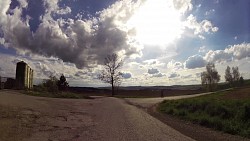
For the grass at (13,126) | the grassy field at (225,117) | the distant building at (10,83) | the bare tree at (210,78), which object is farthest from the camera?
the bare tree at (210,78)

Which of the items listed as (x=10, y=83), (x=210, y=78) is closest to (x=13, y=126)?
(x=10, y=83)

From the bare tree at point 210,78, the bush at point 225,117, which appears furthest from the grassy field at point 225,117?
the bare tree at point 210,78

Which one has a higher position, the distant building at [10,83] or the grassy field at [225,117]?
the distant building at [10,83]

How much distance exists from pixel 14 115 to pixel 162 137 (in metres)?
7.86

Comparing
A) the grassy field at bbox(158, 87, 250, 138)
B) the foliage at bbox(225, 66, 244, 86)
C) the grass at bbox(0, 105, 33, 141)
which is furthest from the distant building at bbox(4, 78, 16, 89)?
the foliage at bbox(225, 66, 244, 86)

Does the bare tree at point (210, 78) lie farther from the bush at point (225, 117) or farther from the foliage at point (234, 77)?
the bush at point (225, 117)

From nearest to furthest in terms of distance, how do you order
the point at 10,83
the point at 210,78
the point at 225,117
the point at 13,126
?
the point at 13,126 → the point at 225,117 → the point at 10,83 → the point at 210,78

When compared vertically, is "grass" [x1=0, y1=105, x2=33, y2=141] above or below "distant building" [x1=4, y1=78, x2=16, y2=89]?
below

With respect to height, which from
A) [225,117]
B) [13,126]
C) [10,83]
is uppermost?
[10,83]

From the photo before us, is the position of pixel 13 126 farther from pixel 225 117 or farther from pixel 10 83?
pixel 10 83

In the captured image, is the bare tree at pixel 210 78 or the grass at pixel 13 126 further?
the bare tree at pixel 210 78

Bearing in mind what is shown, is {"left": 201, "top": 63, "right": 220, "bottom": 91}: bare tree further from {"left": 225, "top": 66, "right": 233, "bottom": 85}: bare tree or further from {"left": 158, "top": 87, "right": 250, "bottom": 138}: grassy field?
{"left": 158, "top": 87, "right": 250, "bottom": 138}: grassy field

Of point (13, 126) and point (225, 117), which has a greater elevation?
point (13, 126)

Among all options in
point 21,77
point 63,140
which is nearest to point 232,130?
point 63,140
